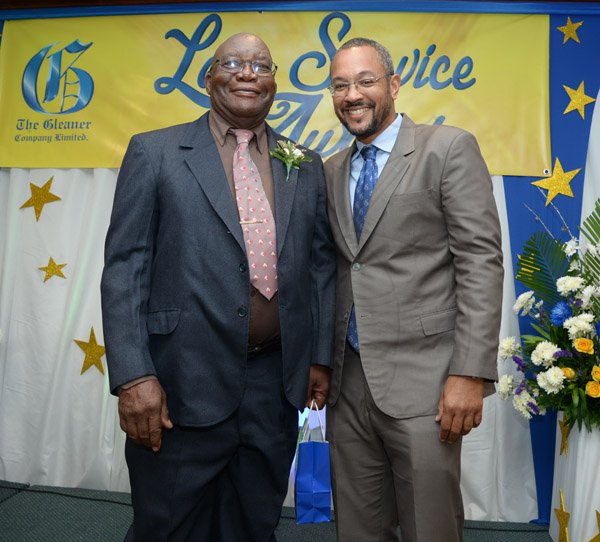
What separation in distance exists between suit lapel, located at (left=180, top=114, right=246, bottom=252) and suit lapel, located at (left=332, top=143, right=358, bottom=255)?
0.37 m

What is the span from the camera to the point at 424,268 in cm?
206

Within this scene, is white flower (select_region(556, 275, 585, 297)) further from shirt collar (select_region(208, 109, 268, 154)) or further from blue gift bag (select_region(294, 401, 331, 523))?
shirt collar (select_region(208, 109, 268, 154))

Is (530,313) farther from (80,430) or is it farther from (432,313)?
(80,430)

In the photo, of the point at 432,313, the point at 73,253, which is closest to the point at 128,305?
the point at 432,313

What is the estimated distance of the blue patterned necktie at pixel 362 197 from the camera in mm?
2148

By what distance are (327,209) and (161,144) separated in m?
0.60

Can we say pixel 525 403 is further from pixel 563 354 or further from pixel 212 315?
pixel 212 315

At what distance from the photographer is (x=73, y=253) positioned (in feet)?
12.7

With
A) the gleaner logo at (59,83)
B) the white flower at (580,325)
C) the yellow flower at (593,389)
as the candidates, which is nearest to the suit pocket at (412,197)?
the white flower at (580,325)

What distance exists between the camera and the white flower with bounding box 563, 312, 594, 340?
2.78m

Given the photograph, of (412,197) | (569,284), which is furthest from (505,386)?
(412,197)

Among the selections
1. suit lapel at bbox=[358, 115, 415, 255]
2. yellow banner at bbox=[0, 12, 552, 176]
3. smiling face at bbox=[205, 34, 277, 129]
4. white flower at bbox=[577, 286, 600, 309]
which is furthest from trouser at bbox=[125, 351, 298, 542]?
yellow banner at bbox=[0, 12, 552, 176]

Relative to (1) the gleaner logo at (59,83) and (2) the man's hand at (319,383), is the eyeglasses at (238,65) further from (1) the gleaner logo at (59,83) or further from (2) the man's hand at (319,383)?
(1) the gleaner logo at (59,83)

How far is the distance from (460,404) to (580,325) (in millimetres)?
1108
